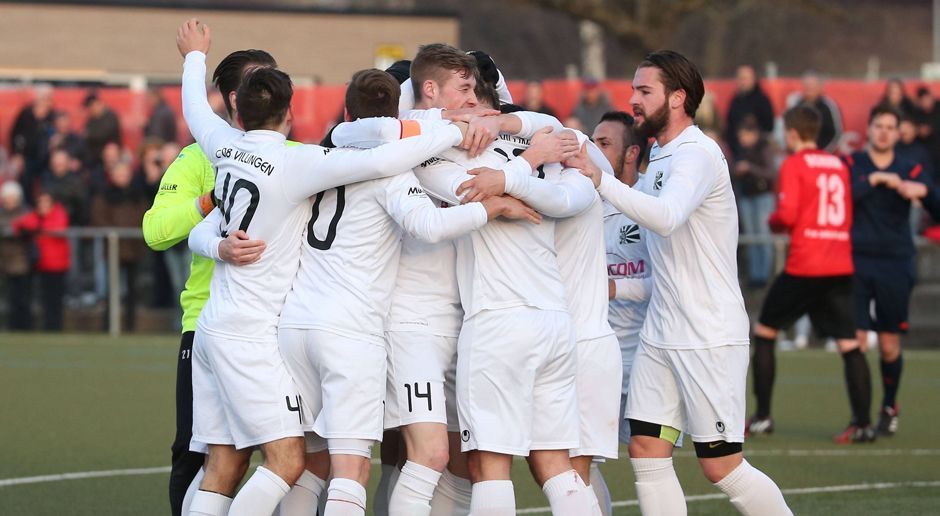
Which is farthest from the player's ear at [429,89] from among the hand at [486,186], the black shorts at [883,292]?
the black shorts at [883,292]

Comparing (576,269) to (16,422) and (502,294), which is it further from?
(16,422)

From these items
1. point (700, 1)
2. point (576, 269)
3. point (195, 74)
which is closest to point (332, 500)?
point (576, 269)

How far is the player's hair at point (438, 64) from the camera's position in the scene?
6.14 m

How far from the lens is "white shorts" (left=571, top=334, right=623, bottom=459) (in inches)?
239

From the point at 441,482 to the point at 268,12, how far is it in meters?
21.3

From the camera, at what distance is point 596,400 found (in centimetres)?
610

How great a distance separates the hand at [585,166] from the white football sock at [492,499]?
1289mm

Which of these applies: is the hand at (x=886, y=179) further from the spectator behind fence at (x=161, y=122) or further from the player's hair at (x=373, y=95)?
the spectator behind fence at (x=161, y=122)

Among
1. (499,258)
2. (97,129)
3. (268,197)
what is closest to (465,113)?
(499,258)

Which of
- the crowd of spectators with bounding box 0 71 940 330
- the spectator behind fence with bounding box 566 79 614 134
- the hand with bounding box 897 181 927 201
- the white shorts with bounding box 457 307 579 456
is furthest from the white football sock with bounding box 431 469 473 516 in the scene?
the spectator behind fence with bounding box 566 79 614 134

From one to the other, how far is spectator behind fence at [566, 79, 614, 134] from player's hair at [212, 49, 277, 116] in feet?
37.9

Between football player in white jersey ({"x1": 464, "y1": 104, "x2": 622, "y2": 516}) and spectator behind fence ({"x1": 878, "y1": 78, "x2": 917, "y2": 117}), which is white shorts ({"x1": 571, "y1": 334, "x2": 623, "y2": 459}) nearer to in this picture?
football player in white jersey ({"x1": 464, "y1": 104, "x2": 622, "y2": 516})

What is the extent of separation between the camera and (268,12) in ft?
87.7

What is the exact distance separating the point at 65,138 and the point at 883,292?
11.4 metres
